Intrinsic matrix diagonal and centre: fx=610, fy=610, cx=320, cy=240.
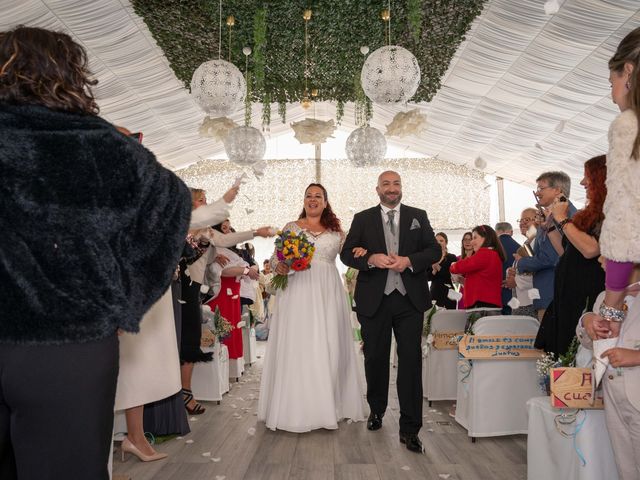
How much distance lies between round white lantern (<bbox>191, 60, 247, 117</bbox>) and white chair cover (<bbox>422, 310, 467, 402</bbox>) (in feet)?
9.38

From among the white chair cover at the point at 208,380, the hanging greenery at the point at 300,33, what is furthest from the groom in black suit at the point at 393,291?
the hanging greenery at the point at 300,33

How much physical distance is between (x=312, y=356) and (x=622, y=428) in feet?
9.29

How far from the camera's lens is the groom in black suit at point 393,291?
4.29m

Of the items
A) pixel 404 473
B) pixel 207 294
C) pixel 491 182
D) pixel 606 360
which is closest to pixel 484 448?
pixel 404 473

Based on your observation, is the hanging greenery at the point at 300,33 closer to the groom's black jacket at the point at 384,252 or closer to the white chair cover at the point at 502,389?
the groom's black jacket at the point at 384,252

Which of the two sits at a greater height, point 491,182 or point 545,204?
point 491,182

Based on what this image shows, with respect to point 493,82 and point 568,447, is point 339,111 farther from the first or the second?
point 568,447

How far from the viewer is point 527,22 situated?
844cm

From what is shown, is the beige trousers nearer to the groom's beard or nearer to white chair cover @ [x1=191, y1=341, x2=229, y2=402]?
the groom's beard

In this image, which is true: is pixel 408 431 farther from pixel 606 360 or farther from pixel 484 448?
pixel 606 360

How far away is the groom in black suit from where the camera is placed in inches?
169

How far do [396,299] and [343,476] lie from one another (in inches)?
53.5

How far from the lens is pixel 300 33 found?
809 cm

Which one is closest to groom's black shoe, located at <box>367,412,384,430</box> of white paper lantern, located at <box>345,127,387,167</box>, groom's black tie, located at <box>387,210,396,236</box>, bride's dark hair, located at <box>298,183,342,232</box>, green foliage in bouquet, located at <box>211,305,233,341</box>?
groom's black tie, located at <box>387,210,396,236</box>
